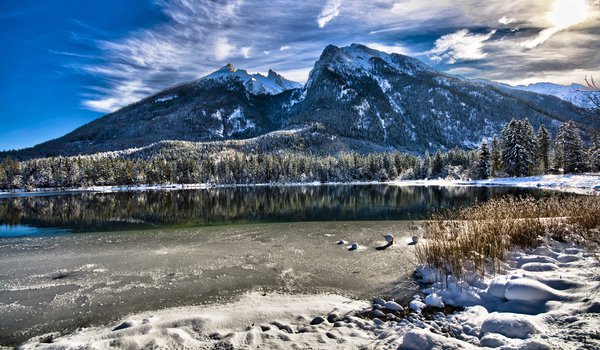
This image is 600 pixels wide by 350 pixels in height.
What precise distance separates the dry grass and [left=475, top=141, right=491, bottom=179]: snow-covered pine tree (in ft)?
272

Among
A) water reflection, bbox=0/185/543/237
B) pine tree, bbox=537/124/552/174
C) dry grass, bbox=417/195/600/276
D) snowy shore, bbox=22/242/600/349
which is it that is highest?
pine tree, bbox=537/124/552/174

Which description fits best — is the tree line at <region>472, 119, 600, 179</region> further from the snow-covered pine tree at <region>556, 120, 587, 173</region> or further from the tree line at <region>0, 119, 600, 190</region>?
the tree line at <region>0, 119, 600, 190</region>

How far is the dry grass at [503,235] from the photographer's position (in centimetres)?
1286

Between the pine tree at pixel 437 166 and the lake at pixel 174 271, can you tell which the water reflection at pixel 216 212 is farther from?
the pine tree at pixel 437 166

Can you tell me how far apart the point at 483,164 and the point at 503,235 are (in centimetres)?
9110

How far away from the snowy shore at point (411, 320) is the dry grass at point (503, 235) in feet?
2.39

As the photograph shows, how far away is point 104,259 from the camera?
64.6ft

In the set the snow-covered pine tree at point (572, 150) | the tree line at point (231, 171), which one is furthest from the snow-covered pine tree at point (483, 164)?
the snow-covered pine tree at point (572, 150)

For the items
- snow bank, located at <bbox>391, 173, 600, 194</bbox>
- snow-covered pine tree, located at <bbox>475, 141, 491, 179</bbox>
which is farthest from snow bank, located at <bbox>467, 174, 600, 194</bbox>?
snow-covered pine tree, located at <bbox>475, 141, 491, 179</bbox>

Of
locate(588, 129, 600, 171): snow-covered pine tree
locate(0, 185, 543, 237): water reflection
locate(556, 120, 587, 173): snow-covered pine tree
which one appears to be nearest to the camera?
locate(0, 185, 543, 237): water reflection

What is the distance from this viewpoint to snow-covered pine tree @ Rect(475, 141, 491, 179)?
91688mm

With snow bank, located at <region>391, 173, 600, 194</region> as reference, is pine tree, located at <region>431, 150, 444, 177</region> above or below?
above

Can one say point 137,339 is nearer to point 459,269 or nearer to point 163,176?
point 459,269

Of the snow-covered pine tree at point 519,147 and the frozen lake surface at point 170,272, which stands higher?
the snow-covered pine tree at point 519,147
